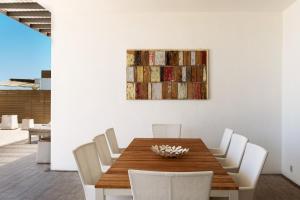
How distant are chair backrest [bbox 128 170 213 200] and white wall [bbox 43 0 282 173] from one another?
11.8 feet

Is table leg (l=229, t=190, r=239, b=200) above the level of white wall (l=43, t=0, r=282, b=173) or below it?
below

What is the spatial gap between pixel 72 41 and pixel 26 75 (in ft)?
36.2

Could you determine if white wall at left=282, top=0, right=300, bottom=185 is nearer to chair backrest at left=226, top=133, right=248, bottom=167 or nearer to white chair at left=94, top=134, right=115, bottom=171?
chair backrest at left=226, top=133, right=248, bottom=167

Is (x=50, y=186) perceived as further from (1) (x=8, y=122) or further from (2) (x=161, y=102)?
(1) (x=8, y=122)

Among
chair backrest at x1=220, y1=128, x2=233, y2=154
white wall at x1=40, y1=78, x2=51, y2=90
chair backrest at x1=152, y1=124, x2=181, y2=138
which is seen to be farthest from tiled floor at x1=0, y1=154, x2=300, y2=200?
white wall at x1=40, y1=78, x2=51, y2=90

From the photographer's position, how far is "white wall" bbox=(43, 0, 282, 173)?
5.21 meters

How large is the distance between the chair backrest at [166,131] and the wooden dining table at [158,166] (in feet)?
2.66

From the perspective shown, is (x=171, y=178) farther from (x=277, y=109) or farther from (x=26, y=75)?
(x=26, y=75)

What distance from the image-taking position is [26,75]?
15188 millimetres

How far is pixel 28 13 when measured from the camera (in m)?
6.14

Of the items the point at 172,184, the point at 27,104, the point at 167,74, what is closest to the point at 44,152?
the point at 167,74

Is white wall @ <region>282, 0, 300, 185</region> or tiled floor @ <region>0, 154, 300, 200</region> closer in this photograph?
tiled floor @ <region>0, 154, 300, 200</region>

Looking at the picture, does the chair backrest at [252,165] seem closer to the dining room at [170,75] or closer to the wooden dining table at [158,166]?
the wooden dining table at [158,166]

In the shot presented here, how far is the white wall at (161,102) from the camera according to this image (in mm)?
5215
